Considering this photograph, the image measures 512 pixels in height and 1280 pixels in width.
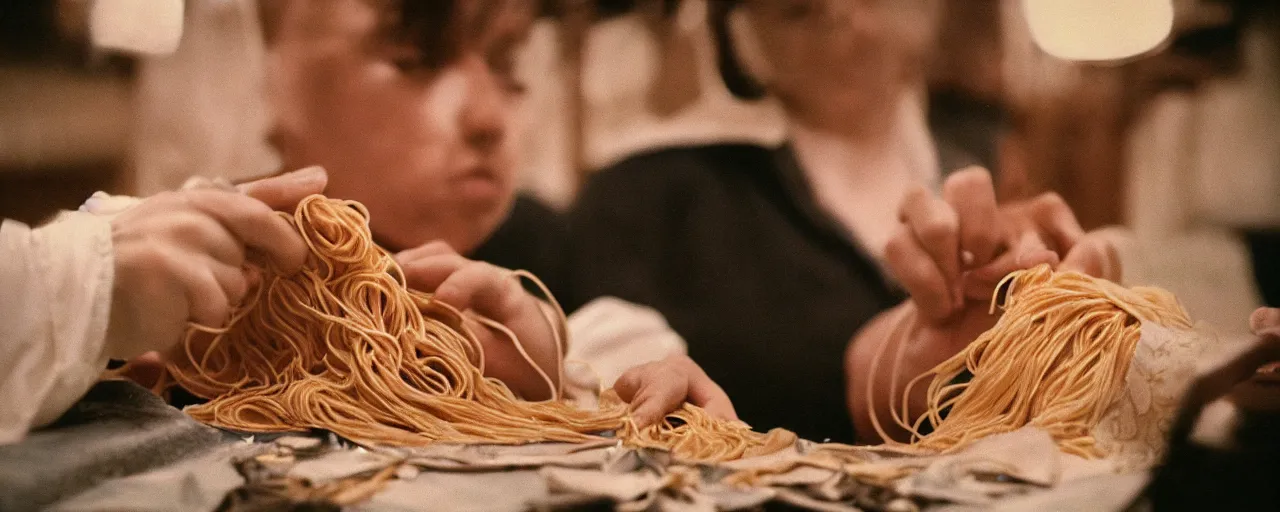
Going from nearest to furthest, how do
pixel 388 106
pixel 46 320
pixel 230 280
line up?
pixel 46 320 < pixel 230 280 < pixel 388 106

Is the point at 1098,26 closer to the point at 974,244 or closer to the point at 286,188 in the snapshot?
the point at 974,244

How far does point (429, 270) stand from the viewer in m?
1.34

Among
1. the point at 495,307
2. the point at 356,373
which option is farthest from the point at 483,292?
the point at 356,373

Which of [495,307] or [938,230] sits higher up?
[938,230]

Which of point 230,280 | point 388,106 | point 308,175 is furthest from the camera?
point 388,106

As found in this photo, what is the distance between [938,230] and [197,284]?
0.97 metres

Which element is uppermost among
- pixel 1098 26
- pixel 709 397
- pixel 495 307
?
pixel 1098 26

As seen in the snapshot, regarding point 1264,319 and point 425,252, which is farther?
point 425,252

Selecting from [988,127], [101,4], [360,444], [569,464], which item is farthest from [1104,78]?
[101,4]

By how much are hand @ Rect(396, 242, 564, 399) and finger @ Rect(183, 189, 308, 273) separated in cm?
18

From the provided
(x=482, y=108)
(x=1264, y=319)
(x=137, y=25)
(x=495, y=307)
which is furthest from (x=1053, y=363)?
(x=137, y=25)

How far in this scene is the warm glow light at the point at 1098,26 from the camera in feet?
4.27

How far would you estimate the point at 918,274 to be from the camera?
1.32 m

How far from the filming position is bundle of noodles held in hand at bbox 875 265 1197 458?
1157 millimetres
